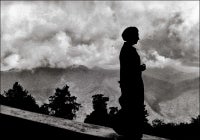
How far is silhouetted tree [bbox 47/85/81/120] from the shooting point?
80.1 meters

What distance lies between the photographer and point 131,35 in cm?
556

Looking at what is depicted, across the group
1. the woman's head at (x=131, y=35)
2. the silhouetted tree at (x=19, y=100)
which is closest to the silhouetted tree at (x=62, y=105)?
the silhouetted tree at (x=19, y=100)

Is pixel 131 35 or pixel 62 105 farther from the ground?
pixel 62 105

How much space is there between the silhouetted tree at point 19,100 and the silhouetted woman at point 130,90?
5099 cm

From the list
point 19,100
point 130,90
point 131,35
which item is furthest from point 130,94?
point 19,100

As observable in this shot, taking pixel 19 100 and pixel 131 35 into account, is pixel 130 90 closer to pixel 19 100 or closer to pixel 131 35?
pixel 131 35

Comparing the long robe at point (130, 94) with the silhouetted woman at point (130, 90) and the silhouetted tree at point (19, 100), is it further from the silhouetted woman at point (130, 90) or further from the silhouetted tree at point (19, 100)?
the silhouetted tree at point (19, 100)

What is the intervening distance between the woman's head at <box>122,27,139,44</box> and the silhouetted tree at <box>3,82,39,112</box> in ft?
167

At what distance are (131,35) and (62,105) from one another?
259 feet

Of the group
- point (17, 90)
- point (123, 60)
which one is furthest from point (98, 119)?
point (123, 60)

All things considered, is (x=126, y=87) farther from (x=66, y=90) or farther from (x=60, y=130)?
(x=66, y=90)

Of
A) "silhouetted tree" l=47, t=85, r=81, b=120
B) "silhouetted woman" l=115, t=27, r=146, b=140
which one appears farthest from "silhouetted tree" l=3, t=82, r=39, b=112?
"silhouetted woman" l=115, t=27, r=146, b=140

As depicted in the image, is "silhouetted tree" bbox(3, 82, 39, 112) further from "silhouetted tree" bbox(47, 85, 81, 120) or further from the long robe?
the long robe

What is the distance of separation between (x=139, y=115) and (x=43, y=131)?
1565 mm
